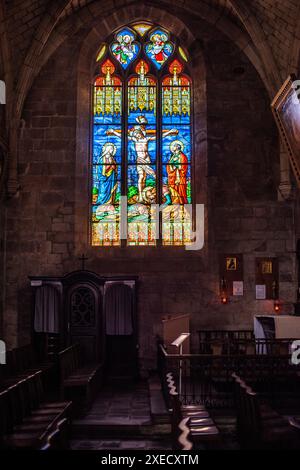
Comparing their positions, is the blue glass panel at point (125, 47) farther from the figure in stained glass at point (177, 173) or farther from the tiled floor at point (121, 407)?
the tiled floor at point (121, 407)

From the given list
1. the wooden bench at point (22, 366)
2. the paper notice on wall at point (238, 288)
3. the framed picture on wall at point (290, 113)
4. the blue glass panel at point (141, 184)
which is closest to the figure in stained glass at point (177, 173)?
the blue glass panel at point (141, 184)

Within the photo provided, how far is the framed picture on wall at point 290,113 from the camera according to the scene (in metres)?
8.05

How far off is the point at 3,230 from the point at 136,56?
5222mm

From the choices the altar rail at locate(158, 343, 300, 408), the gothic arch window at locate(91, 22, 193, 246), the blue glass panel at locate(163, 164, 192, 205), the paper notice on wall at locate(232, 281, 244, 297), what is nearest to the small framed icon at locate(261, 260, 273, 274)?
the paper notice on wall at locate(232, 281, 244, 297)

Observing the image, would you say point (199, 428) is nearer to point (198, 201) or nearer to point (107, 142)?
point (198, 201)

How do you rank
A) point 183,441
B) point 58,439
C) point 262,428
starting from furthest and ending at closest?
point 262,428, point 58,439, point 183,441

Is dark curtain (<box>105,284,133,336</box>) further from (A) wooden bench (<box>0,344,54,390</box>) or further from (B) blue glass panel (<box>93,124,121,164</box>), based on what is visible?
(B) blue glass panel (<box>93,124,121,164</box>)

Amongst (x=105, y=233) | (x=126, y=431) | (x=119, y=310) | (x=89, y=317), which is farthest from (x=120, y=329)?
(x=126, y=431)

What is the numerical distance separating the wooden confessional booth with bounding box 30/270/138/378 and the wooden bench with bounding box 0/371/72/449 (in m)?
3.87

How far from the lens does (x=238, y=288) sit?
12.2m

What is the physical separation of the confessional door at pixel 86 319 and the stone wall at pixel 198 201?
80cm

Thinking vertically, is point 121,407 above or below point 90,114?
below

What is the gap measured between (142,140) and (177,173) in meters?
1.14

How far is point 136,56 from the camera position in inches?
527
